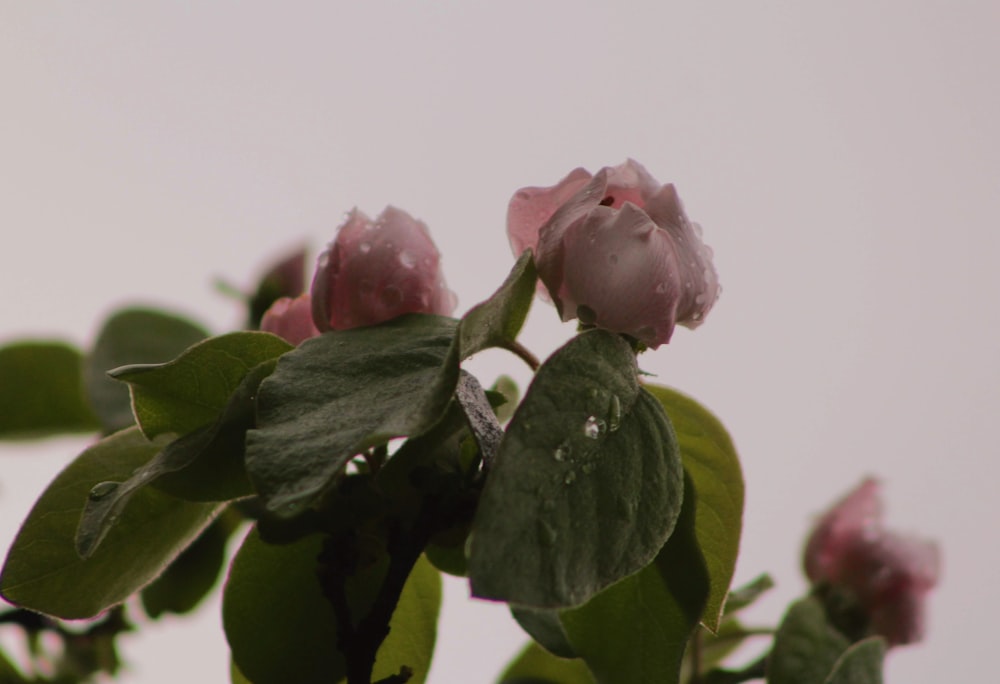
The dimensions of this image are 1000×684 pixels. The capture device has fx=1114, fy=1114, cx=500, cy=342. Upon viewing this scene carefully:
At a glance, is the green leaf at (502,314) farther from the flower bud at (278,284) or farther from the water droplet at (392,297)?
the flower bud at (278,284)

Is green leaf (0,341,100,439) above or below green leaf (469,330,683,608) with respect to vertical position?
below

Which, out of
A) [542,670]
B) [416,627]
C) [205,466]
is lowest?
[542,670]

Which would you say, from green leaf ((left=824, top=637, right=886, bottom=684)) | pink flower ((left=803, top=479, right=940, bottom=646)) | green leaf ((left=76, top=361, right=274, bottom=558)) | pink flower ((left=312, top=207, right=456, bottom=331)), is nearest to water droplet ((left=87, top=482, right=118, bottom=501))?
green leaf ((left=76, top=361, right=274, bottom=558))

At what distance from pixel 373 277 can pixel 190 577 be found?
40 cm

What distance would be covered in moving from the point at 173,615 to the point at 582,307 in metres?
0.50

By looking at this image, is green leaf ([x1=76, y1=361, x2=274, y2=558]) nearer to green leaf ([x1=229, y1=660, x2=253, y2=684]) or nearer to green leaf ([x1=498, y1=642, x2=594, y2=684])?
green leaf ([x1=229, y1=660, x2=253, y2=684])

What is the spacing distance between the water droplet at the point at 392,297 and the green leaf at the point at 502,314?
0.16 ft

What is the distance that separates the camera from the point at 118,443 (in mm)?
495

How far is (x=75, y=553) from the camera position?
1.48ft

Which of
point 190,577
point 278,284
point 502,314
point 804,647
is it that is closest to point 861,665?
point 804,647

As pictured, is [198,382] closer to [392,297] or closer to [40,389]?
[392,297]

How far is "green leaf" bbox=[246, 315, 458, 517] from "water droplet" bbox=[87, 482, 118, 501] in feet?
0.24

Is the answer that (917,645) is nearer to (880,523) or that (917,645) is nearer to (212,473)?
(880,523)

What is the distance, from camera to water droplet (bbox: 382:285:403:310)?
1.45 feet
